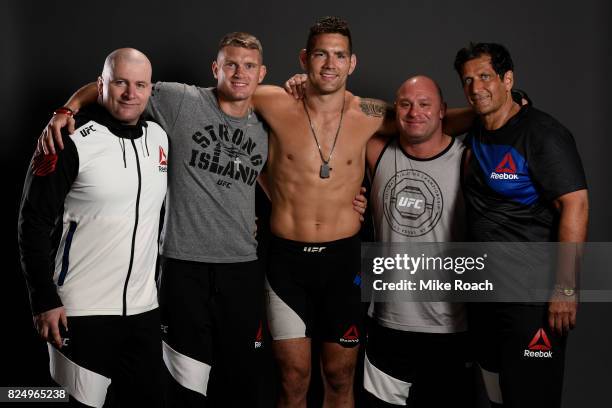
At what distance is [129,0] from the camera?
133 inches

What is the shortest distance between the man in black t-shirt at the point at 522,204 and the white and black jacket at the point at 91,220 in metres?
1.49

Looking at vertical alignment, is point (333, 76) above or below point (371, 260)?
above

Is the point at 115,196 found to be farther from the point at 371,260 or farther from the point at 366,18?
the point at 366,18

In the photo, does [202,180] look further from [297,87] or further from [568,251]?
[568,251]

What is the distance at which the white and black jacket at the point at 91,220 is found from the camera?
2.33m

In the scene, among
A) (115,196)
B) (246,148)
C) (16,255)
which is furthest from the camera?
(16,255)

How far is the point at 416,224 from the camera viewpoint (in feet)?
9.61

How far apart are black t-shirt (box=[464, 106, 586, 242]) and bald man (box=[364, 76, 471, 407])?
17 cm

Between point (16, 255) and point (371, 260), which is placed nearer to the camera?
point (371, 260)

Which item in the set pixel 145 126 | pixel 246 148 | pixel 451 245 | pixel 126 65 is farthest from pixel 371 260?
pixel 126 65

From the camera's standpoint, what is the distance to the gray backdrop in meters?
3.34

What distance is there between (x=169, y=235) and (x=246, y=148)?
21.6 inches

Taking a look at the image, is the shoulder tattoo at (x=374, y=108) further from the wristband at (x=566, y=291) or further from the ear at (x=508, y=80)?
the wristband at (x=566, y=291)

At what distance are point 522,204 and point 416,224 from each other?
1.65 feet
